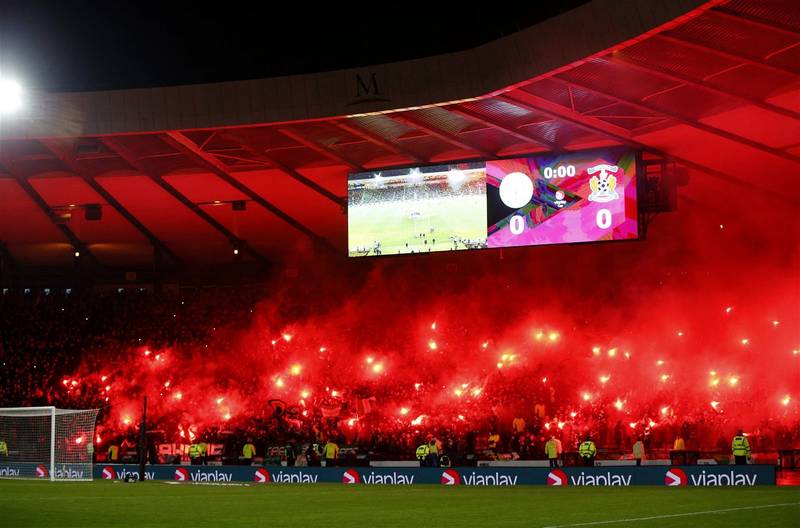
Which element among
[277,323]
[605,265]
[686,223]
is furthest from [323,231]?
[686,223]

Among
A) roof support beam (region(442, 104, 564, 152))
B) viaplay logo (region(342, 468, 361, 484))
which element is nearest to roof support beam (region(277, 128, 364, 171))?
roof support beam (region(442, 104, 564, 152))

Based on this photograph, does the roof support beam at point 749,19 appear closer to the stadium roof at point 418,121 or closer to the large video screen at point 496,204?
the stadium roof at point 418,121

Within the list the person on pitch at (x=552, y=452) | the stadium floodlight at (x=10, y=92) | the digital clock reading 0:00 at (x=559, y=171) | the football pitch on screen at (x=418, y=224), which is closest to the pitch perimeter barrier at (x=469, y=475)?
the person on pitch at (x=552, y=452)

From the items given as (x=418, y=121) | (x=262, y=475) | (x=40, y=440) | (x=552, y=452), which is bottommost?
(x=262, y=475)

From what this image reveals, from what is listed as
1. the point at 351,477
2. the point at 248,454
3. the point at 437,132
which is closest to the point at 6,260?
the point at 248,454

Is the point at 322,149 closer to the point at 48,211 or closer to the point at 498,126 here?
the point at 498,126

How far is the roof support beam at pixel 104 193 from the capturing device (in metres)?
29.5

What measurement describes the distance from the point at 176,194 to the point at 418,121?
9.66 metres

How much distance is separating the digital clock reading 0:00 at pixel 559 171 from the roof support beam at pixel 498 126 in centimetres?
68

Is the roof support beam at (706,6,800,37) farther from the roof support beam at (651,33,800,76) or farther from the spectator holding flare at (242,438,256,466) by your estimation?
the spectator holding flare at (242,438,256,466)

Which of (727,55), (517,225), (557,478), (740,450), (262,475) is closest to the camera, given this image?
(727,55)

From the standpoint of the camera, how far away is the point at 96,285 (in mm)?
39938

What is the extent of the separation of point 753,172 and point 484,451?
10.5 meters

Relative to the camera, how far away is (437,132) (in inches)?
1067
